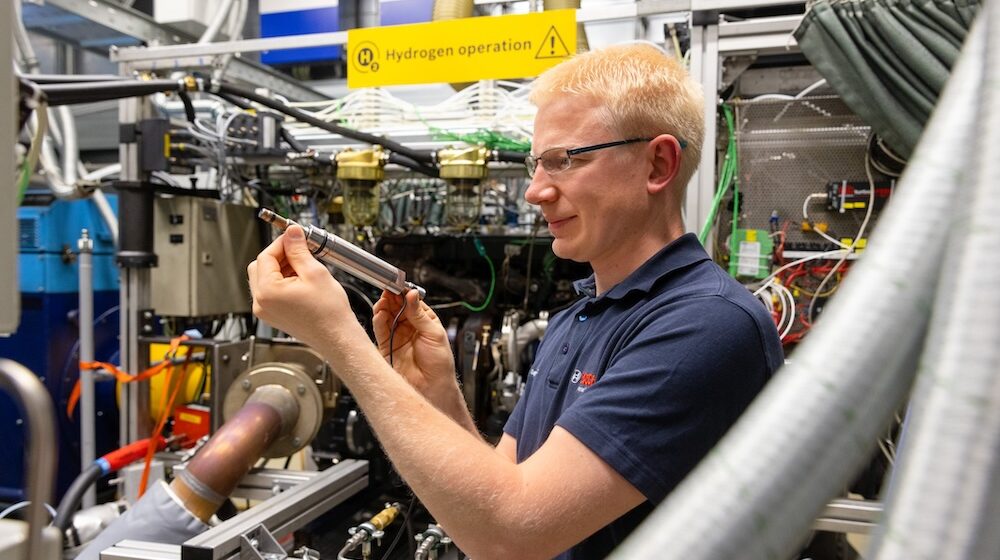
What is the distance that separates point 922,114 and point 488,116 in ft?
4.48

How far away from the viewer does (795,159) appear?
1.97 m

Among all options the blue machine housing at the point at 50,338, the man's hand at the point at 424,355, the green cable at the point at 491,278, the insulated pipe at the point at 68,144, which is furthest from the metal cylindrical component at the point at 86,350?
the man's hand at the point at 424,355

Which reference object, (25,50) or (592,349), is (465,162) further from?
(25,50)

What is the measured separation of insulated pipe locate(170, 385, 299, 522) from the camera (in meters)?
1.66

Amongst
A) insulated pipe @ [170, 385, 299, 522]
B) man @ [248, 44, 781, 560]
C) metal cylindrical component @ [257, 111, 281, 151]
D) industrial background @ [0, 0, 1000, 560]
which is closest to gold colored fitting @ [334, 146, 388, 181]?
industrial background @ [0, 0, 1000, 560]

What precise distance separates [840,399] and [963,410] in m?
0.05

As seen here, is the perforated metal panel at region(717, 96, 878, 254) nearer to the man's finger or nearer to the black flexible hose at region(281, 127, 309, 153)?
the man's finger

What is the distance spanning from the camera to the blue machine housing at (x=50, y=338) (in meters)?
2.86

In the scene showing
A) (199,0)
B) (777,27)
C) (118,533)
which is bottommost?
(118,533)

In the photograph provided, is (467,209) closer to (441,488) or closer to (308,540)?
(308,540)

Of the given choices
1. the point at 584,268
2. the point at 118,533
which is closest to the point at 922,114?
the point at 584,268

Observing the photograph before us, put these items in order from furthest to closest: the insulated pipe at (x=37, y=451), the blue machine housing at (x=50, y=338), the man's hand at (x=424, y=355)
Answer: the blue machine housing at (x=50, y=338) → the man's hand at (x=424, y=355) → the insulated pipe at (x=37, y=451)

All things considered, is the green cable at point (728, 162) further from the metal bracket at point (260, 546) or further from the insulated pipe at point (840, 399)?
the insulated pipe at point (840, 399)

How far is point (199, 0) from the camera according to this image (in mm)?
3264
